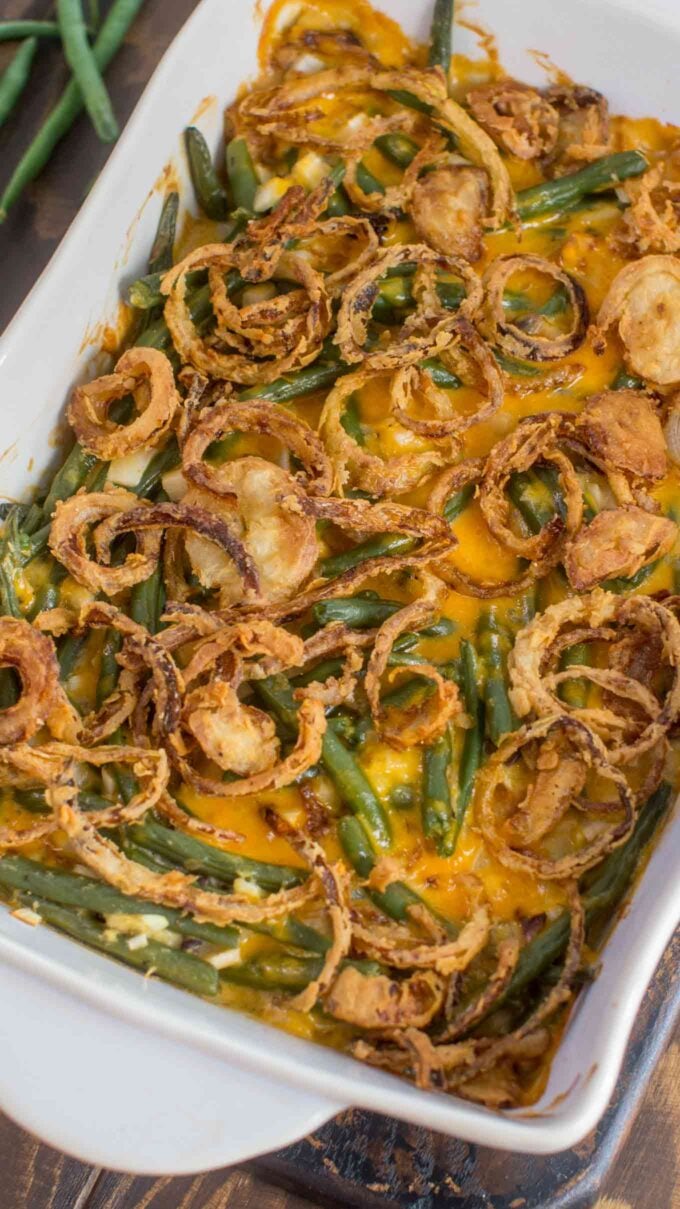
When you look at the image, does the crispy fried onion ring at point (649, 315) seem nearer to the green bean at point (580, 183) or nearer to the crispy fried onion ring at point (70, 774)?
the green bean at point (580, 183)

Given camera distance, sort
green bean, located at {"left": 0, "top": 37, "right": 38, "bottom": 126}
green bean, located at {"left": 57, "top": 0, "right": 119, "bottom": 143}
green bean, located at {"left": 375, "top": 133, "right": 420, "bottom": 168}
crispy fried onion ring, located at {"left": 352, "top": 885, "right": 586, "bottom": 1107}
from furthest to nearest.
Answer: green bean, located at {"left": 0, "top": 37, "right": 38, "bottom": 126} → green bean, located at {"left": 57, "top": 0, "right": 119, "bottom": 143} → green bean, located at {"left": 375, "top": 133, "right": 420, "bottom": 168} → crispy fried onion ring, located at {"left": 352, "top": 885, "right": 586, "bottom": 1107}

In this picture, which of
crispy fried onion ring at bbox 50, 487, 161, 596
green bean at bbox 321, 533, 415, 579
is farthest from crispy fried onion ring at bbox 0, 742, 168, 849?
green bean at bbox 321, 533, 415, 579

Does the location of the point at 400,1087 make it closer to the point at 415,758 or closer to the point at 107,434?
the point at 415,758

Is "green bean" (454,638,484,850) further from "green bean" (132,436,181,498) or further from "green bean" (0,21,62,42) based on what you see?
"green bean" (0,21,62,42)

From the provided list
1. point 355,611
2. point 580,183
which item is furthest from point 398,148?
point 355,611

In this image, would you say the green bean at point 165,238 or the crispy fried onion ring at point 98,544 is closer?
the crispy fried onion ring at point 98,544

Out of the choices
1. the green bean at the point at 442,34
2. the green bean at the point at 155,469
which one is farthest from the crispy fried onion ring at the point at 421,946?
the green bean at the point at 442,34

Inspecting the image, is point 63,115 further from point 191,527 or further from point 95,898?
point 95,898
